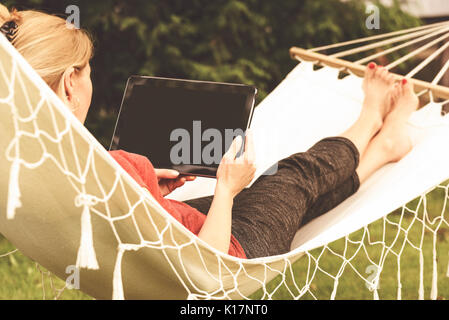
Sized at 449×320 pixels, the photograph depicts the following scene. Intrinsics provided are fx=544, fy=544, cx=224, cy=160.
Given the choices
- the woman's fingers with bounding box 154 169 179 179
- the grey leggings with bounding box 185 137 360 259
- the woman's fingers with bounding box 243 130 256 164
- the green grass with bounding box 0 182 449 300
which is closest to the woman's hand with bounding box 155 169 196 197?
the woman's fingers with bounding box 154 169 179 179

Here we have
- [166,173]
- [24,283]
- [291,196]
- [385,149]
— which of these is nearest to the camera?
[166,173]

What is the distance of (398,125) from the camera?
1.66 meters

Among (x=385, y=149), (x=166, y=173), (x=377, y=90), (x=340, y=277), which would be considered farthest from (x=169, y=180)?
(x=340, y=277)

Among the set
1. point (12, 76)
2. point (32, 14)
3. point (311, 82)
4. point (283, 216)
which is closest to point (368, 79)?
point (311, 82)

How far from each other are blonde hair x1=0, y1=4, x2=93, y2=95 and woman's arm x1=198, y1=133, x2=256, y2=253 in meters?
0.35

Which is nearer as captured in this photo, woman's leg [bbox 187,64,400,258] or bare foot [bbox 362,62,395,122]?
woman's leg [bbox 187,64,400,258]

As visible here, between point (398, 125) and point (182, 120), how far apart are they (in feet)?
2.37

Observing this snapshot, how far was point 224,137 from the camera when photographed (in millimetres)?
1241

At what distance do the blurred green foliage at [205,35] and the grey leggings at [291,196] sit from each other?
1360mm

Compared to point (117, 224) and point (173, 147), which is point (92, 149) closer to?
point (117, 224)

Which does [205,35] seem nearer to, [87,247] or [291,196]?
[291,196]

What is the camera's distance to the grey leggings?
1248mm

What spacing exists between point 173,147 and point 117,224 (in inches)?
15.6

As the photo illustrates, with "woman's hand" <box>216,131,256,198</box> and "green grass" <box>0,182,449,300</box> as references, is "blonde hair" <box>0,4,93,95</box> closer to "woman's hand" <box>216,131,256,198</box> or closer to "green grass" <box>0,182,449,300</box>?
"woman's hand" <box>216,131,256,198</box>
